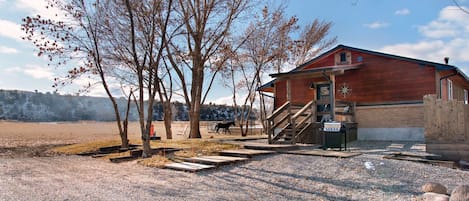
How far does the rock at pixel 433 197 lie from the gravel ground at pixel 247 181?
0.77ft

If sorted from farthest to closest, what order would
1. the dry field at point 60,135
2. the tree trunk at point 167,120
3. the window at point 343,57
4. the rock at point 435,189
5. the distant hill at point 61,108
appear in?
the distant hill at point 61,108 → the tree trunk at point 167,120 → the dry field at point 60,135 → the window at point 343,57 → the rock at point 435,189

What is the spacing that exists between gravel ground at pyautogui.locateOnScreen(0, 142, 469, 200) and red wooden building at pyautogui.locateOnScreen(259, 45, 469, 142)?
4389 mm

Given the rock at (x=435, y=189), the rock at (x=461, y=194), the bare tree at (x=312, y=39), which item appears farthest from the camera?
the bare tree at (x=312, y=39)

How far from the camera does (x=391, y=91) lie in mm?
13406

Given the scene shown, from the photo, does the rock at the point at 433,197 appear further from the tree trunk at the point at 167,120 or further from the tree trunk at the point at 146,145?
the tree trunk at the point at 167,120

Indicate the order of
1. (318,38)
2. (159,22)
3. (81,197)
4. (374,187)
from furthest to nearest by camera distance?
(318,38) → (159,22) → (374,187) → (81,197)

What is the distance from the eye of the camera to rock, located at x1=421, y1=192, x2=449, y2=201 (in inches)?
174

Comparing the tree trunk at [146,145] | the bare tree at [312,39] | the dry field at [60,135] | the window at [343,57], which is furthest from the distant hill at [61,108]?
the tree trunk at [146,145]

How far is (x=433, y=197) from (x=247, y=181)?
Answer: 289cm

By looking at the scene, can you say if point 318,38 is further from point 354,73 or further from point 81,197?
point 81,197

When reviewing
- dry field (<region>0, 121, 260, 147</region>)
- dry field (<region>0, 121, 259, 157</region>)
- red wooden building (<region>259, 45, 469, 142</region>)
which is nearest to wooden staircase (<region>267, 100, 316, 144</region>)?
red wooden building (<region>259, 45, 469, 142</region>)

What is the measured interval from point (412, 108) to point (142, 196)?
11.1m

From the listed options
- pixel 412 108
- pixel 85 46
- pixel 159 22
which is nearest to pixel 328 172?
pixel 159 22

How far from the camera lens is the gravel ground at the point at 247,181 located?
521 cm
